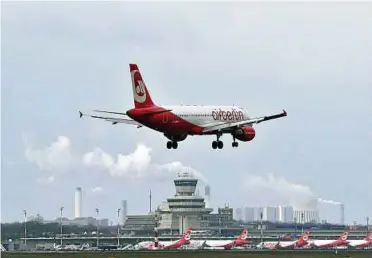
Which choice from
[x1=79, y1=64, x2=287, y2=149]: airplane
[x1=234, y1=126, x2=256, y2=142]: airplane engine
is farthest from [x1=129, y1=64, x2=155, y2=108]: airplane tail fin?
[x1=234, y1=126, x2=256, y2=142]: airplane engine

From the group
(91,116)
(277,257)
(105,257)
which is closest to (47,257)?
(105,257)

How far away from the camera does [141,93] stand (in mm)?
131375

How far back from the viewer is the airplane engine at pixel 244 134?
452ft

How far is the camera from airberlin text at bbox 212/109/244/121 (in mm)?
138250

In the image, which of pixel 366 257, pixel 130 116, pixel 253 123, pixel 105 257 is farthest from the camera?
pixel 366 257

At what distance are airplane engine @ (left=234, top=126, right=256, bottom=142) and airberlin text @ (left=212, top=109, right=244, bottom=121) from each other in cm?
243

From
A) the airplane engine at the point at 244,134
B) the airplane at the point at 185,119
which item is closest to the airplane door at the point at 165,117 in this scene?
the airplane at the point at 185,119

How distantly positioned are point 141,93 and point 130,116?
12.2ft

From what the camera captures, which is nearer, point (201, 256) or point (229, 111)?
point (229, 111)

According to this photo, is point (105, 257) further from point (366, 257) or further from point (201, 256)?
point (366, 257)

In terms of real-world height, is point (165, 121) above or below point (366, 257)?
above

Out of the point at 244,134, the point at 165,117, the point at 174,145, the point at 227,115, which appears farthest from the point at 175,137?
the point at 244,134

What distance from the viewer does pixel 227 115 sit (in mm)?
139500

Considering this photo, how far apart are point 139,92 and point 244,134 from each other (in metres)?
16.1
